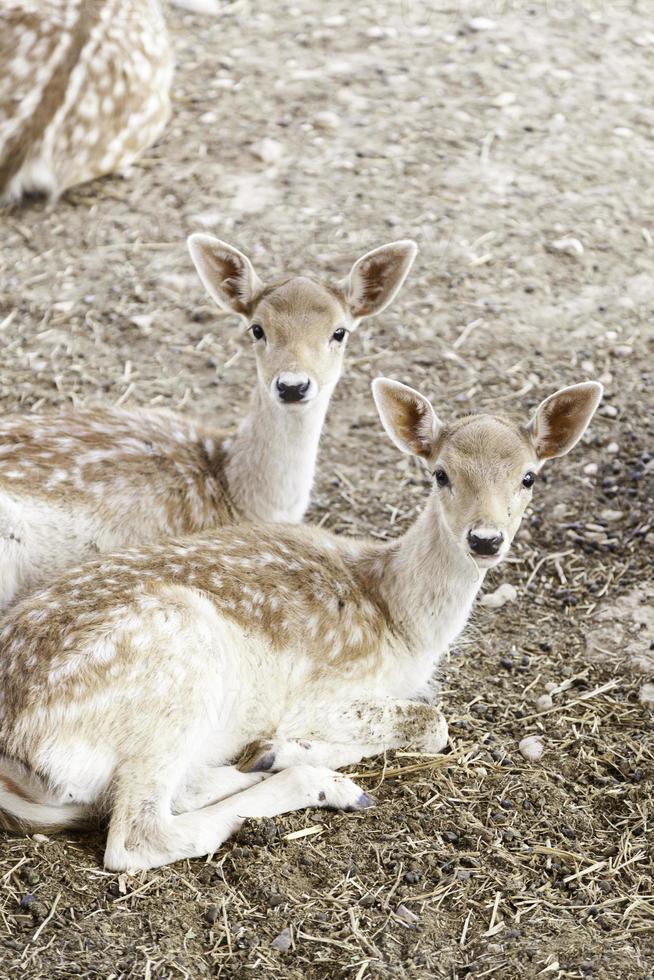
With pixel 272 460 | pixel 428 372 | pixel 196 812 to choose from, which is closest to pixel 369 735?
pixel 196 812

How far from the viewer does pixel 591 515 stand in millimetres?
4984

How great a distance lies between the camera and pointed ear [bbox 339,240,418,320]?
451cm

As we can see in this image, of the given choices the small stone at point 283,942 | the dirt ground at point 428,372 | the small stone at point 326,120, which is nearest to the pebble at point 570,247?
the dirt ground at point 428,372

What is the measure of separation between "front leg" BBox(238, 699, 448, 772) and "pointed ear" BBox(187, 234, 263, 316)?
152 cm

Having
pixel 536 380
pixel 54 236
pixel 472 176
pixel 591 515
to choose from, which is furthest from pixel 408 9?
pixel 591 515

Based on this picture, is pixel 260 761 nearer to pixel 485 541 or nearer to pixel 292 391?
pixel 485 541

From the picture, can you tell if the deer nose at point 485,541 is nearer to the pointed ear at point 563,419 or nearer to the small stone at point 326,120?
the pointed ear at point 563,419

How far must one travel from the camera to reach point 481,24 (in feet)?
27.2

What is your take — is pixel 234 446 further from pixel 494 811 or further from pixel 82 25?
pixel 82 25

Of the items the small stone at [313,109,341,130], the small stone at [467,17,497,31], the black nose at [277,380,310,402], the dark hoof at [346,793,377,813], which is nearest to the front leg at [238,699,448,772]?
the dark hoof at [346,793,377,813]

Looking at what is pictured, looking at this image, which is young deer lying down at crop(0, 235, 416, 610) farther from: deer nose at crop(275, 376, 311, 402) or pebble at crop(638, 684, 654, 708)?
pebble at crop(638, 684, 654, 708)

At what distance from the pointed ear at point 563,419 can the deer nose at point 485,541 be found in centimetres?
49

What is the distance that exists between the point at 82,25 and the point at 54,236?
1.18m

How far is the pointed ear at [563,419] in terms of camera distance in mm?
3902
